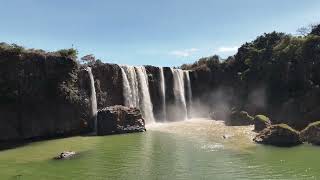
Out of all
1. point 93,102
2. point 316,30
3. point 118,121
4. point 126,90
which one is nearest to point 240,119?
point 126,90

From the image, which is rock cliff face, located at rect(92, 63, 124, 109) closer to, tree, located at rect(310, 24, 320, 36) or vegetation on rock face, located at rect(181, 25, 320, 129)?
vegetation on rock face, located at rect(181, 25, 320, 129)

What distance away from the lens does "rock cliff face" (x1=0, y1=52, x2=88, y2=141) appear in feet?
149

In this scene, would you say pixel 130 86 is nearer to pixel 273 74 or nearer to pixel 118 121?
pixel 118 121

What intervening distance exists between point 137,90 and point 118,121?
10.4 m

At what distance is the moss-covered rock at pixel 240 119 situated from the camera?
54.2 metres

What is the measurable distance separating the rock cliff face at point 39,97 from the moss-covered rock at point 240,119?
18.1 m

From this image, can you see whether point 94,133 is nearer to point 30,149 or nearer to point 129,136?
point 129,136

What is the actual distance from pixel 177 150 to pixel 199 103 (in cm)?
3446

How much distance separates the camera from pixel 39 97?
47.3 metres

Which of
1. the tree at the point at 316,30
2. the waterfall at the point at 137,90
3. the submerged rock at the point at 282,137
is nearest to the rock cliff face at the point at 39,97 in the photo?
the waterfall at the point at 137,90

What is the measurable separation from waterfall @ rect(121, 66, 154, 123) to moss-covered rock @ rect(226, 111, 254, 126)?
36.9 ft

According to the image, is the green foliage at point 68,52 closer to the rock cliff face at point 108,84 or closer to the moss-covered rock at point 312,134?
the rock cliff face at point 108,84

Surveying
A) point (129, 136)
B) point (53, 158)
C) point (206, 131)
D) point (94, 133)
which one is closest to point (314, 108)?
point (206, 131)

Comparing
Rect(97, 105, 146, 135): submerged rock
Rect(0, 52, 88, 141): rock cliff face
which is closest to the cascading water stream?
Rect(97, 105, 146, 135): submerged rock
